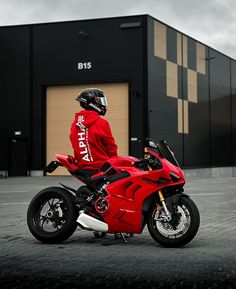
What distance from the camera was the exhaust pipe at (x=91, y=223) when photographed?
6.16m

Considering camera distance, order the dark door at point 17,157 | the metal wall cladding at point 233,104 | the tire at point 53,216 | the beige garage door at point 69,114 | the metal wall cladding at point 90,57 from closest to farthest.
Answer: the tire at point 53,216 → the metal wall cladding at point 90,57 → the beige garage door at point 69,114 → the dark door at point 17,157 → the metal wall cladding at point 233,104

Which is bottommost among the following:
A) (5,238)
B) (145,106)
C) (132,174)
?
(5,238)

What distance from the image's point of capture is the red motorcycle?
6.01 meters

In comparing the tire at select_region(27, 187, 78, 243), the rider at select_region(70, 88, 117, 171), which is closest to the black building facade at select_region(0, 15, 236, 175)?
the rider at select_region(70, 88, 117, 171)

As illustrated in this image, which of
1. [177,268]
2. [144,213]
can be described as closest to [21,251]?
[144,213]

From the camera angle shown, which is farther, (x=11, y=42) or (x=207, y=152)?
(x=207, y=152)

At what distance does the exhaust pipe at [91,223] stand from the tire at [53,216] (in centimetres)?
16

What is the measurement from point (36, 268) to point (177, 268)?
1284 mm

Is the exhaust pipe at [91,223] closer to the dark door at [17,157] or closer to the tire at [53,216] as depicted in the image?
the tire at [53,216]

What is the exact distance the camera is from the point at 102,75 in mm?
31531

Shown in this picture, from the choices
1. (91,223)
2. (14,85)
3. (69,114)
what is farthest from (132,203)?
(14,85)

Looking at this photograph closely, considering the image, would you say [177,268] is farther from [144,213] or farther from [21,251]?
[21,251]

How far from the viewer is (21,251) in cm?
591

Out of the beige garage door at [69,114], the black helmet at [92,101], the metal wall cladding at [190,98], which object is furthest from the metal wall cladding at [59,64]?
the black helmet at [92,101]
